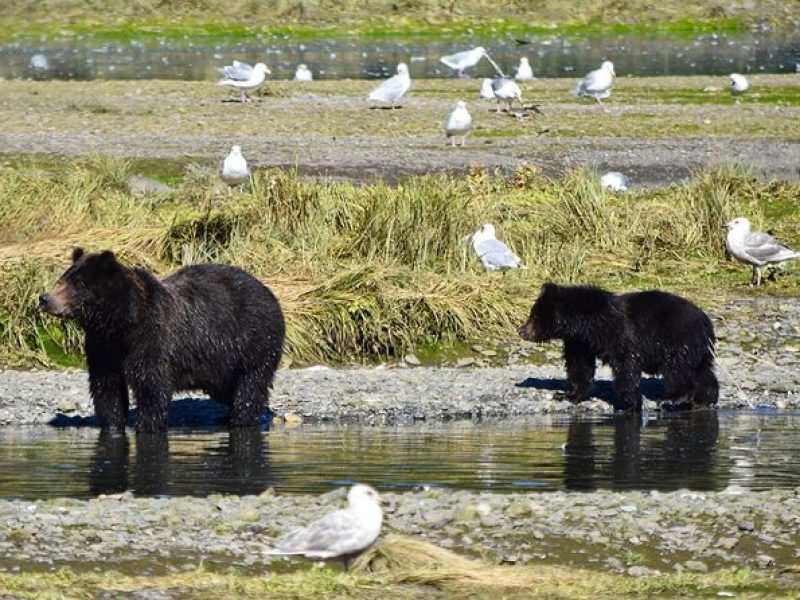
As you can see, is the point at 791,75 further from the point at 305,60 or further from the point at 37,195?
the point at 37,195

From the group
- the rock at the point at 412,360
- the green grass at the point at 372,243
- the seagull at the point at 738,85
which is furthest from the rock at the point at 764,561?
the seagull at the point at 738,85

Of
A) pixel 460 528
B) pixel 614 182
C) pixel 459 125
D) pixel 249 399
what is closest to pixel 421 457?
pixel 249 399

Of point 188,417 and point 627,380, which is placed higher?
point 627,380

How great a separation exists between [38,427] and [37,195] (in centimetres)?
609

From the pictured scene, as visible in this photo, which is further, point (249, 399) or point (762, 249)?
point (762, 249)

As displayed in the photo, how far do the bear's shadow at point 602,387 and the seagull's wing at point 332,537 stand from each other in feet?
23.3

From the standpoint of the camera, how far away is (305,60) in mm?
52688

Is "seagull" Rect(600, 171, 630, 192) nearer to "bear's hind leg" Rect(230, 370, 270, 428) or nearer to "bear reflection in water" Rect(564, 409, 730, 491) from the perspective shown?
"bear reflection in water" Rect(564, 409, 730, 491)

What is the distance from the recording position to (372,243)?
60.9 feet

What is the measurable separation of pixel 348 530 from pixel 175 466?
408 centimetres

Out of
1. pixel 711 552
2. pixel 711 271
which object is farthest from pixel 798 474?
pixel 711 271

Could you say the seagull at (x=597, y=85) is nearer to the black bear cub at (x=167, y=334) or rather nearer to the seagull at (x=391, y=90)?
the seagull at (x=391, y=90)

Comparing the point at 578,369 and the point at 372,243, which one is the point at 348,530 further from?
the point at 372,243

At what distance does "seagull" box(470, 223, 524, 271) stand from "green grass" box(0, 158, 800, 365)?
0.46 feet
